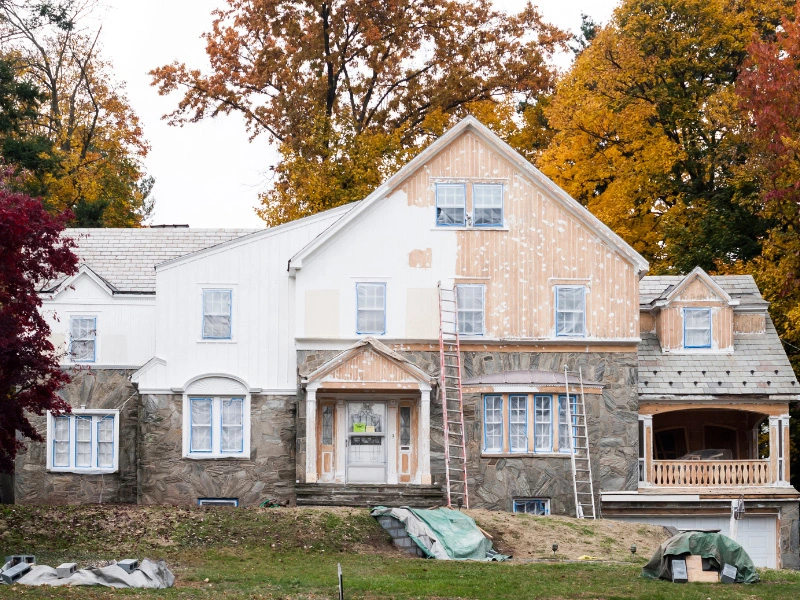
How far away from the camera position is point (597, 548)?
95.8 feet

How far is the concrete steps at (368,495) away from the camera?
33.9 meters

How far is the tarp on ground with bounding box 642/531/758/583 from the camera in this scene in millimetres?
24328

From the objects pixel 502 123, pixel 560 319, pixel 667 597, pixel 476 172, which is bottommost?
pixel 667 597

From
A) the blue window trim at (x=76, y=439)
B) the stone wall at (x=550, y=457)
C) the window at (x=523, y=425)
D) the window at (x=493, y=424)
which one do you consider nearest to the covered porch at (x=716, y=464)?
the stone wall at (x=550, y=457)

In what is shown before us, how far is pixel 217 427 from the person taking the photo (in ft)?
119

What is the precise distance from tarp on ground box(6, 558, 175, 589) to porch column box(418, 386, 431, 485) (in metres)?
13.0

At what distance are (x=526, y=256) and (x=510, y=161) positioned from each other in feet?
8.34

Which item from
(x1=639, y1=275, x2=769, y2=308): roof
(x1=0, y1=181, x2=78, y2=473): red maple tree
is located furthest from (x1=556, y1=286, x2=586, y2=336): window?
(x1=0, y1=181, x2=78, y2=473): red maple tree

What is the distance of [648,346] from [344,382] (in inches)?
363

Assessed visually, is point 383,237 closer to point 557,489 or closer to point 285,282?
point 285,282

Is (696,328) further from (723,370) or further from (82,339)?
(82,339)

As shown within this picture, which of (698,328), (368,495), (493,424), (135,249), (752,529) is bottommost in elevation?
(752,529)

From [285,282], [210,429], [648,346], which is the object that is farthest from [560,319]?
[210,429]

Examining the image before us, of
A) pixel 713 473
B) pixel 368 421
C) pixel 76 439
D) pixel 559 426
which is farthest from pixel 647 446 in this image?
pixel 76 439
